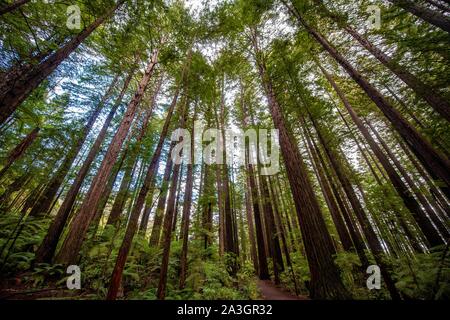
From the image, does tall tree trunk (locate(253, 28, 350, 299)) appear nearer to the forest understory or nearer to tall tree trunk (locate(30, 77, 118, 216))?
the forest understory

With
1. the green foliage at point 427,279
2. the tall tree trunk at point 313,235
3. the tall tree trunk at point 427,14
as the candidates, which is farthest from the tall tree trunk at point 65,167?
the green foliage at point 427,279

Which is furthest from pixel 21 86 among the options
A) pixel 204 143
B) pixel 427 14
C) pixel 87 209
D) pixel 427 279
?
pixel 427 14

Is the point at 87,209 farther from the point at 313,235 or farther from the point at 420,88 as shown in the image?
the point at 420,88

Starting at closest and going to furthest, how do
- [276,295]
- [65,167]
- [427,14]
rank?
[427,14] → [276,295] → [65,167]

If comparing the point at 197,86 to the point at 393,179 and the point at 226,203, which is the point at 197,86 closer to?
the point at 226,203

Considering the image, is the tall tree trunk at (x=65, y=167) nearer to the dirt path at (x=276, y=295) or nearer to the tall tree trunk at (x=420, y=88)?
the dirt path at (x=276, y=295)

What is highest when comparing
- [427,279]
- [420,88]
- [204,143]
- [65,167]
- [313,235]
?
[204,143]

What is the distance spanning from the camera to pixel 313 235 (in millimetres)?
4598

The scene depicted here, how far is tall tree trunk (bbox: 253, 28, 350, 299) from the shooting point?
3986mm

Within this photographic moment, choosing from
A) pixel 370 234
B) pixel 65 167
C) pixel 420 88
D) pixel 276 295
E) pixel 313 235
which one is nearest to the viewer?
pixel 313 235

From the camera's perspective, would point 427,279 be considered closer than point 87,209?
Yes

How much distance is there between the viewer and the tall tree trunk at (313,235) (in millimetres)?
3986

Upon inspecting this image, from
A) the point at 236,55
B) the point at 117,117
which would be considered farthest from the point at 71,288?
the point at 236,55
